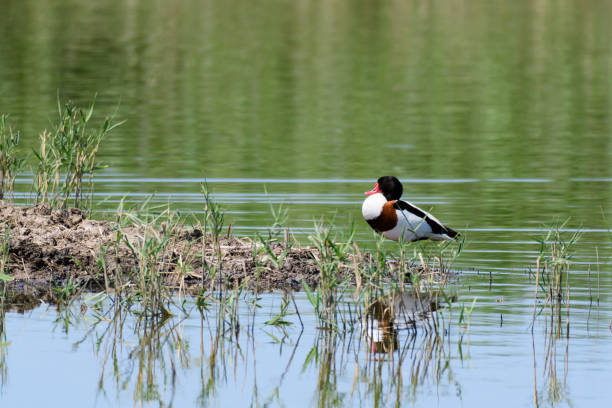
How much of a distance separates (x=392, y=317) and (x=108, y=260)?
3110 millimetres

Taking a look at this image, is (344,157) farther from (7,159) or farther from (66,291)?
(66,291)

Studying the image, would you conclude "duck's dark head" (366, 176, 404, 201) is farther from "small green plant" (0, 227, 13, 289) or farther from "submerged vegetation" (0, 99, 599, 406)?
"small green plant" (0, 227, 13, 289)

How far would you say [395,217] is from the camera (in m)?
11.5

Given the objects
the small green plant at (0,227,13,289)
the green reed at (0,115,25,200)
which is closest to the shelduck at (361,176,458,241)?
the small green plant at (0,227,13,289)

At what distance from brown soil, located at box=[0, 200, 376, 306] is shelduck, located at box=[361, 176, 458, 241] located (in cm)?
55

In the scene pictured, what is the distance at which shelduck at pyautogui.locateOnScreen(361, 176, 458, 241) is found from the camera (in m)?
11.5

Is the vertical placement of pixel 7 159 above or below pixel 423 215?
above

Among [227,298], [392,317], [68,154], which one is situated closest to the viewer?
[392,317]

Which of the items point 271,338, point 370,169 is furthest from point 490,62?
point 271,338

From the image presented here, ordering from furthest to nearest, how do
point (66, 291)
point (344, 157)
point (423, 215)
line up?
1. point (344, 157)
2. point (423, 215)
3. point (66, 291)

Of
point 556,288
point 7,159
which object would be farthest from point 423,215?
point 7,159

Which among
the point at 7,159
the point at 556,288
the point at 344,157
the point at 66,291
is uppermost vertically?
the point at 344,157

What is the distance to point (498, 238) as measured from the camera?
13156 mm

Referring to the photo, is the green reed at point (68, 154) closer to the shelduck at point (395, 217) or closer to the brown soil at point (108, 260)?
the brown soil at point (108, 260)
